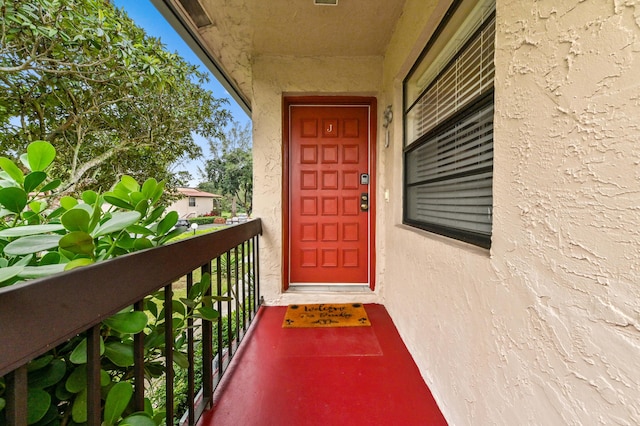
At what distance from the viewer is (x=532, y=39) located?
76 centimetres

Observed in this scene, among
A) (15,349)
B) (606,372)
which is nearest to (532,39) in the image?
(606,372)

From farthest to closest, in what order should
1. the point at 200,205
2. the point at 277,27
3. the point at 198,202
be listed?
1. the point at 198,202
2. the point at 200,205
3. the point at 277,27

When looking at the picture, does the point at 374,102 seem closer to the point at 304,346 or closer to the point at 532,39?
the point at 532,39

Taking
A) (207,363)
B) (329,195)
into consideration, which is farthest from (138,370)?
(329,195)

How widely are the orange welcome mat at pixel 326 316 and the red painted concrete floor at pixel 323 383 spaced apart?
0.33ft

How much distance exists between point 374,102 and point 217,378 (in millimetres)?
2774

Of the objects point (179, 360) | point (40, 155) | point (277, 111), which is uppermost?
point (277, 111)

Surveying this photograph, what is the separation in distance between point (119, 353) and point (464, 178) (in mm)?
1543

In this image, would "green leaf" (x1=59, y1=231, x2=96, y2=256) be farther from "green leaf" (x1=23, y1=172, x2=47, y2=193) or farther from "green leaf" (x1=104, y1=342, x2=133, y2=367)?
"green leaf" (x1=104, y1=342, x2=133, y2=367)

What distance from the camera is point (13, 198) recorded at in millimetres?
552

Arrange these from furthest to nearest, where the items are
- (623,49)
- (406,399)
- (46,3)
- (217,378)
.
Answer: (46,3), (217,378), (406,399), (623,49)

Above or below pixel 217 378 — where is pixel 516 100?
above

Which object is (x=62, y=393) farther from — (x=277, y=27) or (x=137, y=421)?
(x=277, y=27)

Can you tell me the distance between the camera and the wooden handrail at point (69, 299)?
42 cm
